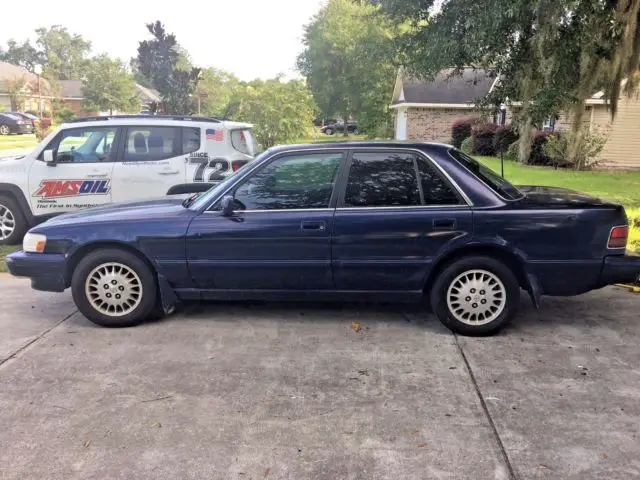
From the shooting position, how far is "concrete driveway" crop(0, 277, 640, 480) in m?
3.08

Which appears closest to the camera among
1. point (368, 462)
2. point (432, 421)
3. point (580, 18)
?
point (368, 462)

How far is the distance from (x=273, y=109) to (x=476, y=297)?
1626 centimetres

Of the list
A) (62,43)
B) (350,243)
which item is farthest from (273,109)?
(62,43)

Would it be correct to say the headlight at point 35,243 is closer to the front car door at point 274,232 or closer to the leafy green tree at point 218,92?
the front car door at point 274,232

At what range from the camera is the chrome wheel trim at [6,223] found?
26.9 feet

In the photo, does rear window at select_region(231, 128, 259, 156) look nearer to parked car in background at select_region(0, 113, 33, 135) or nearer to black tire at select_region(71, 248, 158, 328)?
black tire at select_region(71, 248, 158, 328)

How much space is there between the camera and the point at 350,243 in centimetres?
480

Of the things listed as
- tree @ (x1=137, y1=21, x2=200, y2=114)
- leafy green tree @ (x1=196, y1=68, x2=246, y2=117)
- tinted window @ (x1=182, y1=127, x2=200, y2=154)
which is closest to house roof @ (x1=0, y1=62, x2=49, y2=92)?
leafy green tree @ (x1=196, y1=68, x2=246, y2=117)

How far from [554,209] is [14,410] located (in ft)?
13.5

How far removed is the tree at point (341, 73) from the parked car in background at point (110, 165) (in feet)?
126

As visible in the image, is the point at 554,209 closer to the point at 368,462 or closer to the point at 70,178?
the point at 368,462

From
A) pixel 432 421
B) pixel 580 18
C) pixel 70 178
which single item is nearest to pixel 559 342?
pixel 432 421

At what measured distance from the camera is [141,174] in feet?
26.5

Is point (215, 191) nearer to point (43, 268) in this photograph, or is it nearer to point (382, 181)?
point (382, 181)
